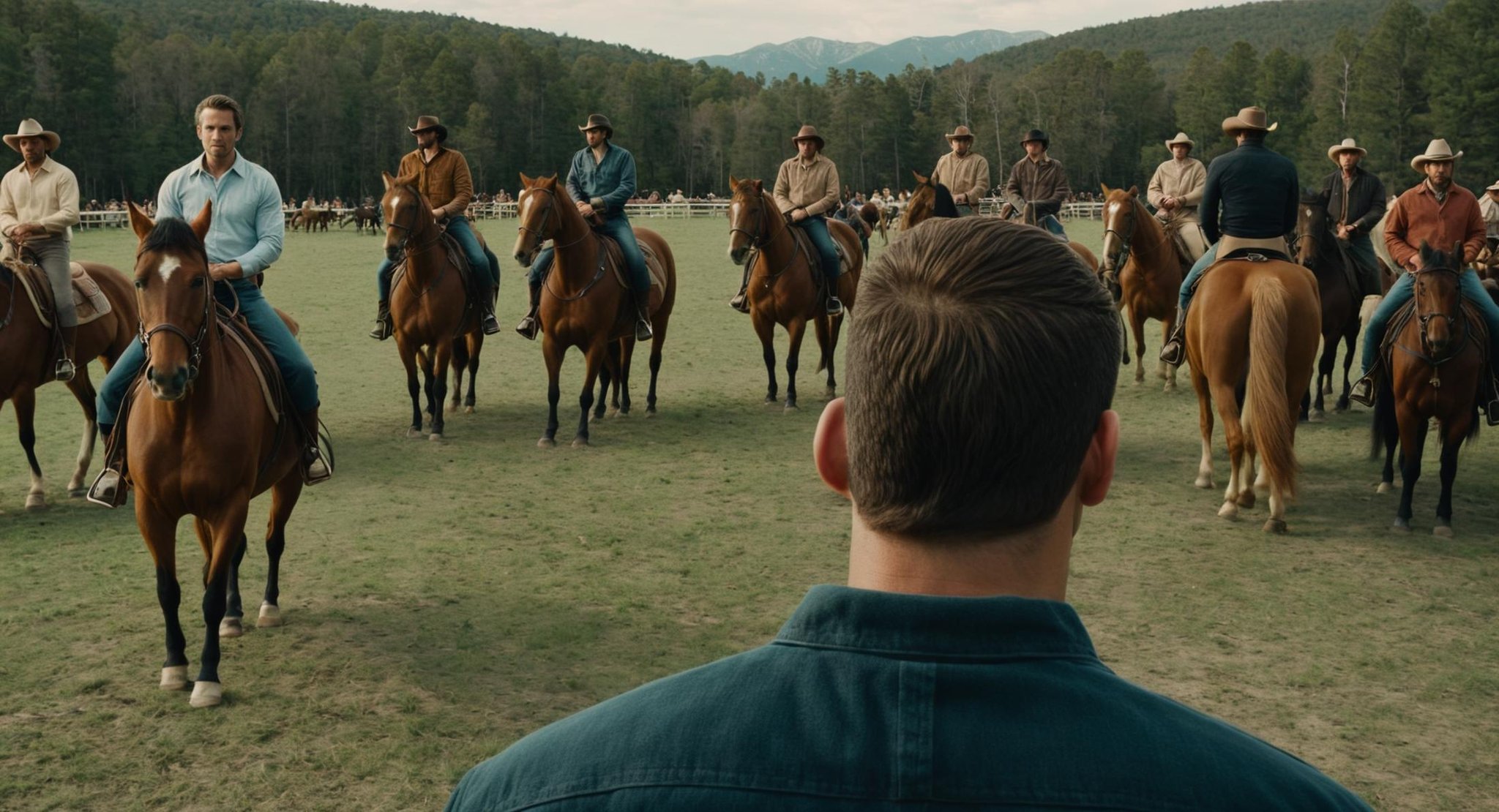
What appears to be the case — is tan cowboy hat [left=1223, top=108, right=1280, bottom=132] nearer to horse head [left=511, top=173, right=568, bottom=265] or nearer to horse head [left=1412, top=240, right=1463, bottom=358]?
horse head [left=1412, top=240, right=1463, bottom=358]

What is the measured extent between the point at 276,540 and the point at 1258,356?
5.97 m

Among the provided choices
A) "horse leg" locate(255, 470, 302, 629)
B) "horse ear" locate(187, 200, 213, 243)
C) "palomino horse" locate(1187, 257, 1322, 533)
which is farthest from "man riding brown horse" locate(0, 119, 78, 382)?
"palomino horse" locate(1187, 257, 1322, 533)

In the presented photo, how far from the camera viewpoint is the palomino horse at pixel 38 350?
920 centimetres

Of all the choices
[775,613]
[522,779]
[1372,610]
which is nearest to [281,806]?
[775,613]

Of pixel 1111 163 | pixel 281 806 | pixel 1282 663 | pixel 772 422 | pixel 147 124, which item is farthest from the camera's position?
pixel 1111 163

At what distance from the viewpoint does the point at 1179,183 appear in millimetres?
15086

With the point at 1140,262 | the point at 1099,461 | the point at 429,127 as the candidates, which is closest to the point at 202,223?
the point at 1099,461

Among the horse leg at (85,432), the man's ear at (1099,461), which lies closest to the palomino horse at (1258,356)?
the man's ear at (1099,461)

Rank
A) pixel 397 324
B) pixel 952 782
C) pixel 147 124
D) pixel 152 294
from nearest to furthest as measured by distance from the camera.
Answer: pixel 952 782 < pixel 152 294 < pixel 397 324 < pixel 147 124

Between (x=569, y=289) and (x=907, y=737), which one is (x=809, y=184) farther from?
(x=907, y=737)

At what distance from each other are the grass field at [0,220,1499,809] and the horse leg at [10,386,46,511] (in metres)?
0.22

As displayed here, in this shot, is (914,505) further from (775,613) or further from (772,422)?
(772,422)

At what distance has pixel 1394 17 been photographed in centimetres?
8881

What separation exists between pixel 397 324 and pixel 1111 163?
125 meters
